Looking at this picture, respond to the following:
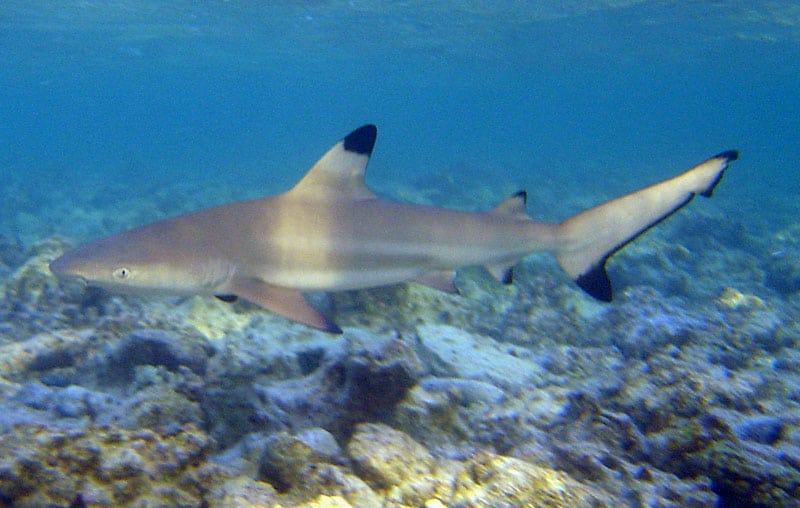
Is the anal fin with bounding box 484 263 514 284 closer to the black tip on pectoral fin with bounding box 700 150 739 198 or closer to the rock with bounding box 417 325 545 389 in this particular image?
the rock with bounding box 417 325 545 389

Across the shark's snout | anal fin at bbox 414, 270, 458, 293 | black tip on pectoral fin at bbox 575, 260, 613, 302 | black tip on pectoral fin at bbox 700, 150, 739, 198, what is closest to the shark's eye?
the shark's snout

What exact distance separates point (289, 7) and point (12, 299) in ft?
86.5

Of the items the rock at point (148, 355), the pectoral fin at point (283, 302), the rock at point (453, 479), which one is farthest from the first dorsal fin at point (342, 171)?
the rock at point (453, 479)

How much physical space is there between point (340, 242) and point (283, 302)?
2.35 feet

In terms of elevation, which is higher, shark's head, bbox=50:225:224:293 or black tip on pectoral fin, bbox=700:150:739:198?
black tip on pectoral fin, bbox=700:150:739:198

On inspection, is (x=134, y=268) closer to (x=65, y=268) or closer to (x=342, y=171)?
(x=65, y=268)

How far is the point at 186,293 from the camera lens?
12.5ft

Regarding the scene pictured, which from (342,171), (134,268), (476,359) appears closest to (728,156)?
(476,359)

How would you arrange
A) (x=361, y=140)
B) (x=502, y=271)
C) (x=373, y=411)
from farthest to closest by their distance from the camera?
(x=502, y=271) < (x=361, y=140) < (x=373, y=411)

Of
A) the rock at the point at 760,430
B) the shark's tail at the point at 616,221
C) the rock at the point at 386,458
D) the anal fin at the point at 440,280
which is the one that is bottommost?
the anal fin at the point at 440,280

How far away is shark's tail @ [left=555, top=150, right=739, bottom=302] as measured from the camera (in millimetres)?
4066

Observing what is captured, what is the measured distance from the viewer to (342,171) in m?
4.46

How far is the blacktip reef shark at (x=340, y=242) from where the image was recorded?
367cm

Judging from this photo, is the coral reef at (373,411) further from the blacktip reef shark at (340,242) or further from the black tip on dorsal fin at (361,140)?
the black tip on dorsal fin at (361,140)
